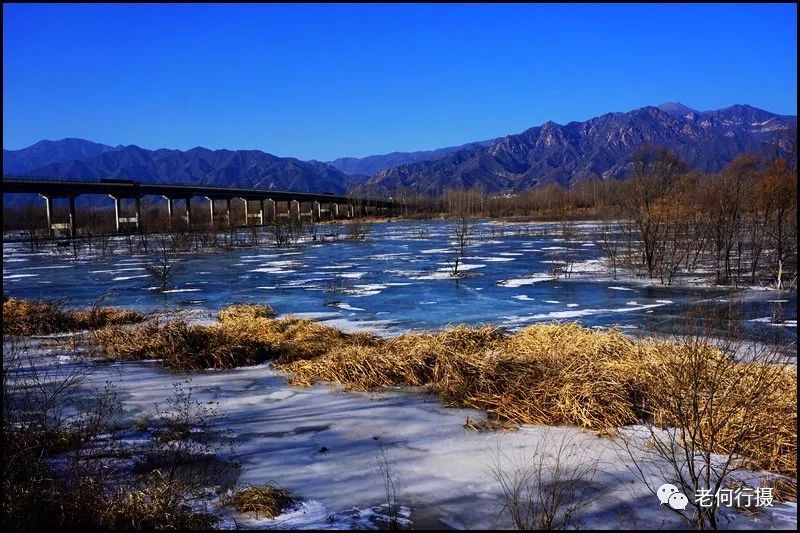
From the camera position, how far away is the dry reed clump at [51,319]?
13734 mm

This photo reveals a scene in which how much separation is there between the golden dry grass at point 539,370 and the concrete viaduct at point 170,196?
44.1 metres

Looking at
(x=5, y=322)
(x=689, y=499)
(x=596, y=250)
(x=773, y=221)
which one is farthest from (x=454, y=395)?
(x=596, y=250)

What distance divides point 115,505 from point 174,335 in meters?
7.00

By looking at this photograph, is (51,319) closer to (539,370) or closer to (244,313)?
(244,313)

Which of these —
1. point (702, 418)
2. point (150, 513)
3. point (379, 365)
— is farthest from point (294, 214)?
point (150, 513)

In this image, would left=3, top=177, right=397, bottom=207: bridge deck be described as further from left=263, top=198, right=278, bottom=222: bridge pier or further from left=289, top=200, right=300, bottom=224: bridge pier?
left=289, top=200, right=300, bottom=224: bridge pier

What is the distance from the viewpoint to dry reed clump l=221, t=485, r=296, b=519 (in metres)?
4.88

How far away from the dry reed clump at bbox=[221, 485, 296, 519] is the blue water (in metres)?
5.81

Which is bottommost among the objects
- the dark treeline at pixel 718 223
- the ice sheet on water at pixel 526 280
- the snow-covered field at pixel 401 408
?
the snow-covered field at pixel 401 408

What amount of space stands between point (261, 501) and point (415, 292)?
16.3 meters

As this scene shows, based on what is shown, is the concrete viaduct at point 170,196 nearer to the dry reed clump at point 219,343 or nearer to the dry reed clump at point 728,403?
the dry reed clump at point 219,343

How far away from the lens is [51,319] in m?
14.2

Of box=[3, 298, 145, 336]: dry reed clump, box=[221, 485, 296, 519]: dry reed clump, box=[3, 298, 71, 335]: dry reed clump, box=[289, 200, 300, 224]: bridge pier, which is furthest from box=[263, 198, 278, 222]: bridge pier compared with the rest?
box=[221, 485, 296, 519]: dry reed clump

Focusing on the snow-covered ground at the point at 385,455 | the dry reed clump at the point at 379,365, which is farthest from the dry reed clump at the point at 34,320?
the dry reed clump at the point at 379,365
